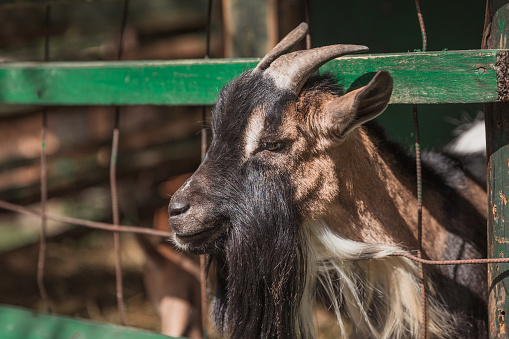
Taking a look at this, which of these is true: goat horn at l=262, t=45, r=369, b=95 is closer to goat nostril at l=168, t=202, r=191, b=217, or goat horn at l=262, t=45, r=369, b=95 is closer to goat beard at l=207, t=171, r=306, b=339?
goat beard at l=207, t=171, r=306, b=339

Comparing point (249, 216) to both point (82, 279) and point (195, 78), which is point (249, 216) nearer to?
point (195, 78)

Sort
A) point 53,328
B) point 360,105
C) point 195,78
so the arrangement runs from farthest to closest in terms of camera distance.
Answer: point 53,328
point 195,78
point 360,105

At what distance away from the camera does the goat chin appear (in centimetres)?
219

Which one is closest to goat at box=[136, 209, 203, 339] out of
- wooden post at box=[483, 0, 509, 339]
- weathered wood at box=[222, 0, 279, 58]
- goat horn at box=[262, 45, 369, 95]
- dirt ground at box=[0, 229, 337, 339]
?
dirt ground at box=[0, 229, 337, 339]

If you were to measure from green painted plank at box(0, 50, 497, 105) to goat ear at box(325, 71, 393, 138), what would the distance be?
168 mm

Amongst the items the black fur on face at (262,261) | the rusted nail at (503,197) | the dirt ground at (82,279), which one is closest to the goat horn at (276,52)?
the black fur on face at (262,261)

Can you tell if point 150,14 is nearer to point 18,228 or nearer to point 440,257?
point 18,228

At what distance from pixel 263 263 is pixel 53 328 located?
155 cm

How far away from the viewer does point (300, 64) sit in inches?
82.6

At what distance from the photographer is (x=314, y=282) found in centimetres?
226

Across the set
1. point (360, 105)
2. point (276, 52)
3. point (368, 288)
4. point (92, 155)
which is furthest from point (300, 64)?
point (92, 155)

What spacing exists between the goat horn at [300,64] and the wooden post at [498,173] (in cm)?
45

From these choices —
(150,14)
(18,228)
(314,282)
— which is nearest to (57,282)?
(18,228)

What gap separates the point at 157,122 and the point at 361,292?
11.7ft
